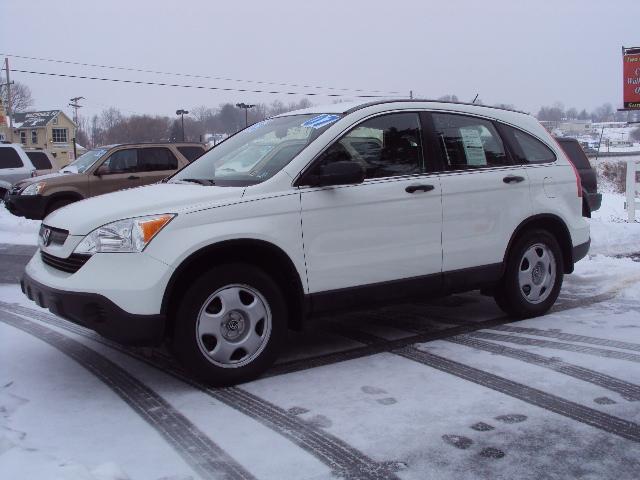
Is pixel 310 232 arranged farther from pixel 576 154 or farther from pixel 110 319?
pixel 576 154

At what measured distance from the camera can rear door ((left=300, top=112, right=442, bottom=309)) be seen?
4.62 m

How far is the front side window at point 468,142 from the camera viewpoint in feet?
17.7

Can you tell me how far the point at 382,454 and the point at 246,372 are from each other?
1307 millimetres

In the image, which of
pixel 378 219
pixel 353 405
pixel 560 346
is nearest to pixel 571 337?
pixel 560 346

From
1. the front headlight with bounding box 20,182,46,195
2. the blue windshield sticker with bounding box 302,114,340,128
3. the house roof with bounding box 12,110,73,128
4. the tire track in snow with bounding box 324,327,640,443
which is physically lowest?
the tire track in snow with bounding box 324,327,640,443

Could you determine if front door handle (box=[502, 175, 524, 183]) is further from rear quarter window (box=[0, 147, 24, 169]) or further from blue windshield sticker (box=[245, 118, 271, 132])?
rear quarter window (box=[0, 147, 24, 169])

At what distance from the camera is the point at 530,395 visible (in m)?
4.13

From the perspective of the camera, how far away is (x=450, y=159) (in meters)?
5.38

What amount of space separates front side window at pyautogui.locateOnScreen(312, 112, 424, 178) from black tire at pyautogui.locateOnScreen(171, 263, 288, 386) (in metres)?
0.97

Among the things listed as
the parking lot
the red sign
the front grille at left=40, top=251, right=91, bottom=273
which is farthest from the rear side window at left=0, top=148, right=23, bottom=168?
the red sign

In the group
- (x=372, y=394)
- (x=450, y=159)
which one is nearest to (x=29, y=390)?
(x=372, y=394)

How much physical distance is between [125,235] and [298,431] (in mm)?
1558

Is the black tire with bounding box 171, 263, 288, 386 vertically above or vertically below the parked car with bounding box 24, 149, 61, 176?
below

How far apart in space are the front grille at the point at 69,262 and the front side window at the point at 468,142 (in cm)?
282
